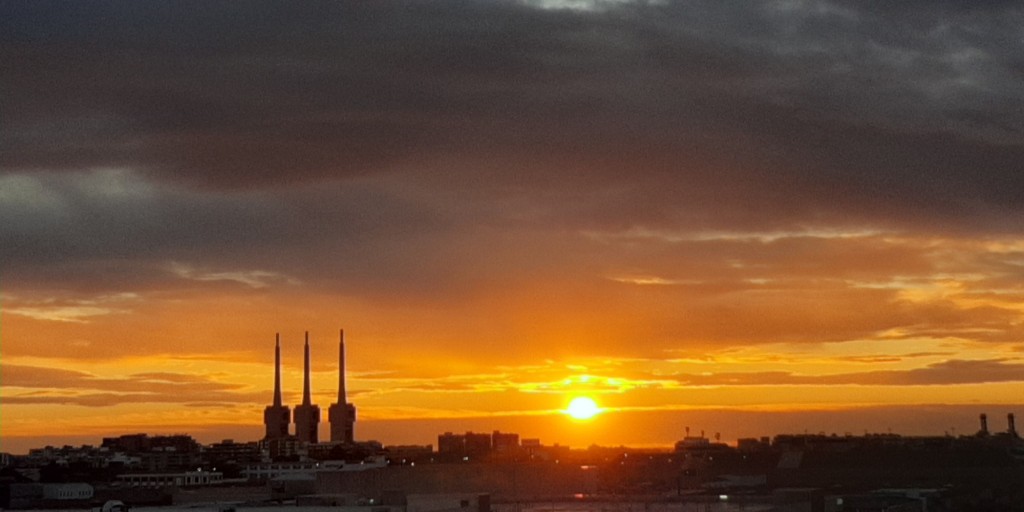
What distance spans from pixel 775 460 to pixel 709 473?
319 inches

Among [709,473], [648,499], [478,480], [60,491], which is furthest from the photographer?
[709,473]

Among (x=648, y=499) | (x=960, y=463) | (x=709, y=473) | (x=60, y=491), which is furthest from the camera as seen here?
(x=709, y=473)

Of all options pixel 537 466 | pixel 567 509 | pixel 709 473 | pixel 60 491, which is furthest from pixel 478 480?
pixel 60 491

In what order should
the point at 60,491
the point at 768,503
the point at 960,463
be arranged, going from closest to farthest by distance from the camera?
1. the point at 60,491
2. the point at 768,503
3. the point at 960,463

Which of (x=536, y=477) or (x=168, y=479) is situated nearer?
(x=168, y=479)

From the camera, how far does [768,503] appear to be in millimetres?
109688

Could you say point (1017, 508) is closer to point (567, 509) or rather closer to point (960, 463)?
point (567, 509)

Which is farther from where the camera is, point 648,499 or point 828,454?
point 828,454

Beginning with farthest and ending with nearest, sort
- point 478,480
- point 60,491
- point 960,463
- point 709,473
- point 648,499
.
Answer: point 709,473 < point 478,480 < point 960,463 < point 648,499 < point 60,491

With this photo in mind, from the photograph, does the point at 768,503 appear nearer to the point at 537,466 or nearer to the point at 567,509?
the point at 567,509

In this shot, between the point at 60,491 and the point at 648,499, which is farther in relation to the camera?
the point at 648,499

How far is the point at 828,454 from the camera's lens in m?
159

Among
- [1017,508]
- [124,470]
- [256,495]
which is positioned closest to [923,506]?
[1017,508]

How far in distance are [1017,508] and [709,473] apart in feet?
225
